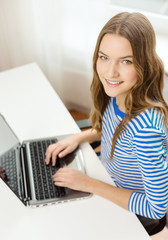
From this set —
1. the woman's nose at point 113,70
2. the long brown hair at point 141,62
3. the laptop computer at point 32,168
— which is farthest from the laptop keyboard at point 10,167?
the woman's nose at point 113,70

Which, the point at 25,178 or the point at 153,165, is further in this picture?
the point at 25,178

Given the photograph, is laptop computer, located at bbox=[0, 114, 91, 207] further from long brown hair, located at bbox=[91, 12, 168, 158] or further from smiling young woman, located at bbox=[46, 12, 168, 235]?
long brown hair, located at bbox=[91, 12, 168, 158]

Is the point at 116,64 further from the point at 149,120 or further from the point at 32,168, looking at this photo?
A: the point at 32,168

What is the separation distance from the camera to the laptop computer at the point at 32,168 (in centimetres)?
94

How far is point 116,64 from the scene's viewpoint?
81 centimetres

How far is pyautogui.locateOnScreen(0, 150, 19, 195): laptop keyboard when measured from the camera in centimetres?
95

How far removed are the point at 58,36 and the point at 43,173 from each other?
3.01 feet

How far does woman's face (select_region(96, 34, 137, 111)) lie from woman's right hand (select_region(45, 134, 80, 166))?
0.31 metres

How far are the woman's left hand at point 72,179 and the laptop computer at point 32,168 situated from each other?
2cm

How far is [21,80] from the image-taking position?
144 centimetres

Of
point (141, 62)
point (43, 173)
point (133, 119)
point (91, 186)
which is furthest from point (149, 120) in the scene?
point (43, 173)

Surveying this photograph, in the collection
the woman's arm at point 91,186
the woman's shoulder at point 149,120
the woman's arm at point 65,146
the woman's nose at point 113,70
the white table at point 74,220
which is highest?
the woman's nose at point 113,70

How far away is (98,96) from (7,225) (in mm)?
562

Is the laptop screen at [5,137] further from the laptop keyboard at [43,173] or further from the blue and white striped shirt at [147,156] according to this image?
the blue and white striped shirt at [147,156]
